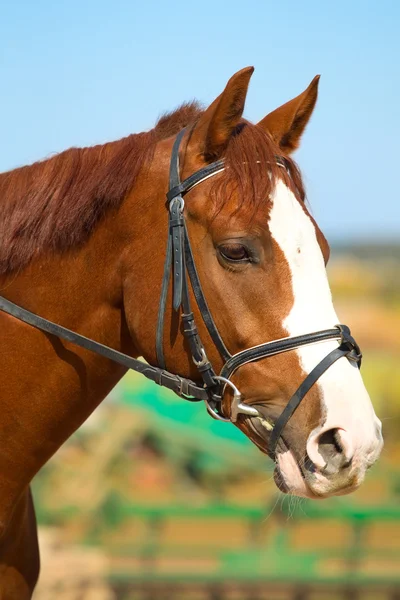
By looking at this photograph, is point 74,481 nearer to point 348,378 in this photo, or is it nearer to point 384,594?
point 384,594

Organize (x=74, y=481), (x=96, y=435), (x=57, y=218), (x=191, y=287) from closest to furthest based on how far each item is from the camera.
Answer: (x=191, y=287) < (x=57, y=218) < (x=74, y=481) < (x=96, y=435)

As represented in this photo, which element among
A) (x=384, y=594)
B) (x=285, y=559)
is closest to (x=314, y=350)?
(x=285, y=559)

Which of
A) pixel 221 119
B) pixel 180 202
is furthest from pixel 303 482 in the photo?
pixel 221 119

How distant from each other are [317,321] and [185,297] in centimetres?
46

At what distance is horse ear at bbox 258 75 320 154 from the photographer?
9.59 feet

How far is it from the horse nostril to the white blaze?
15 mm

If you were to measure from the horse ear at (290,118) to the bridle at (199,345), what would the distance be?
21 cm

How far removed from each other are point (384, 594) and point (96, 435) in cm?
414

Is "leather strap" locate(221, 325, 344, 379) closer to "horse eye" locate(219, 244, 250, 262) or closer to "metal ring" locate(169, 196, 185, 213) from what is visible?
"horse eye" locate(219, 244, 250, 262)

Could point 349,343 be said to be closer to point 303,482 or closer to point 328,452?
point 328,452

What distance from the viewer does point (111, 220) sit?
2.88 m

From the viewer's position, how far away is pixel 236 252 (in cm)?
261

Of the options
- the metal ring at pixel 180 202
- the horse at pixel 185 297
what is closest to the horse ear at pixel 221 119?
the horse at pixel 185 297

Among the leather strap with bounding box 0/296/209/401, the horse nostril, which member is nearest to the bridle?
the leather strap with bounding box 0/296/209/401
